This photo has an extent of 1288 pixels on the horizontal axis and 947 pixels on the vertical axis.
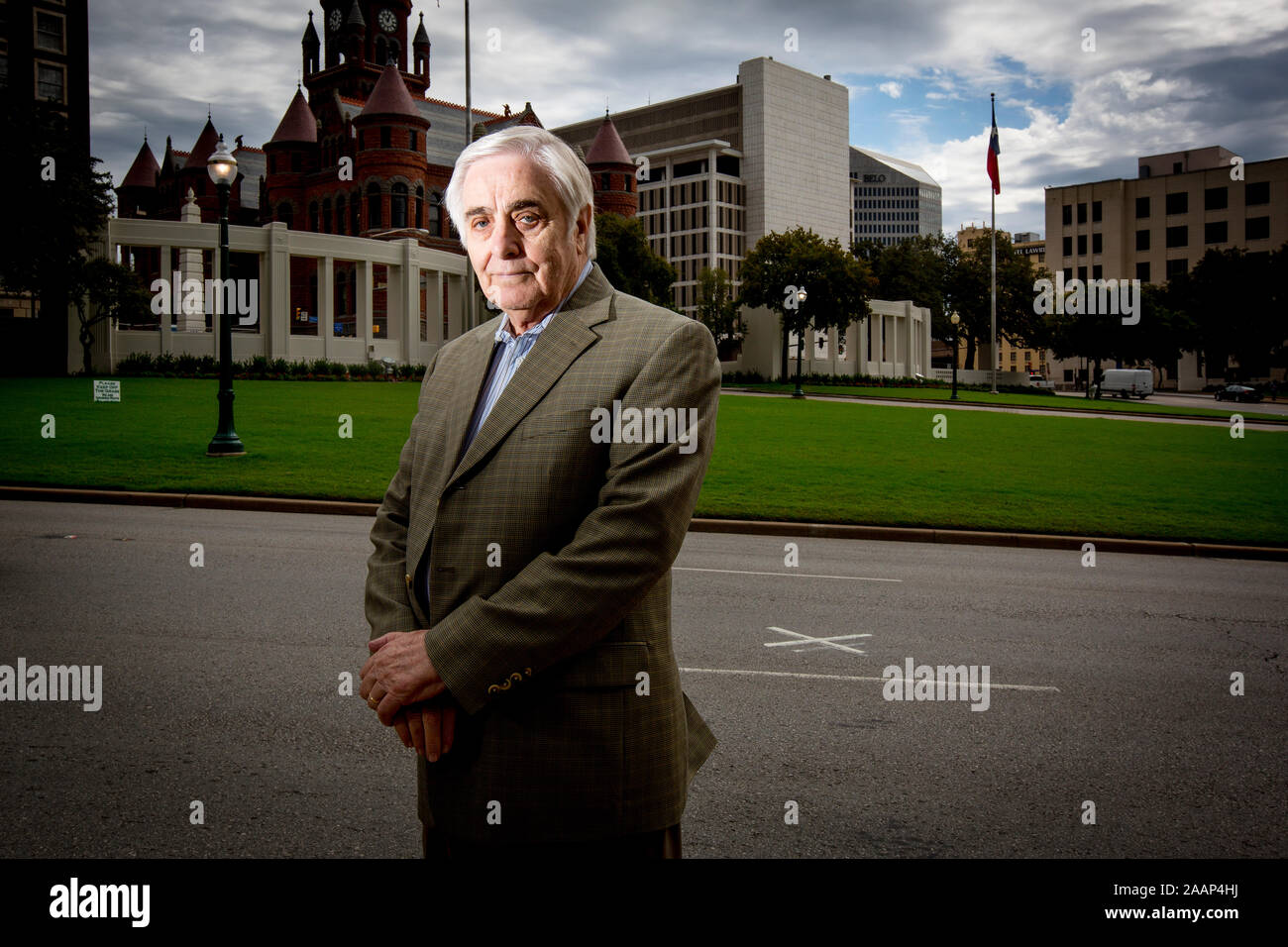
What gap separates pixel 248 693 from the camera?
19.3 ft

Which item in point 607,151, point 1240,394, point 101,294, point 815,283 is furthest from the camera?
point 607,151

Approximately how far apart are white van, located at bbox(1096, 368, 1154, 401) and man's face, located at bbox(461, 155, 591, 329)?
259ft

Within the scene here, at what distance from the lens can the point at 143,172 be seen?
→ 8956 cm

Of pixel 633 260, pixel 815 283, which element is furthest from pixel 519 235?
pixel 633 260

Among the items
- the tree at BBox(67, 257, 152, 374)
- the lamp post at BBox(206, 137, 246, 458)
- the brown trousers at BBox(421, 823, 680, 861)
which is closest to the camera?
the brown trousers at BBox(421, 823, 680, 861)

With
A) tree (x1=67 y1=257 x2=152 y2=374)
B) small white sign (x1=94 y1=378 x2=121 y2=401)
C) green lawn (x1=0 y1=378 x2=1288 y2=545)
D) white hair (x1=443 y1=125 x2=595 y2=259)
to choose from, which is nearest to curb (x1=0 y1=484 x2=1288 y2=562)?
green lawn (x1=0 y1=378 x2=1288 y2=545)

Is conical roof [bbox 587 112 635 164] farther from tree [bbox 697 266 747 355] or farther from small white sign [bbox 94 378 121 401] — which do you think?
small white sign [bbox 94 378 121 401]

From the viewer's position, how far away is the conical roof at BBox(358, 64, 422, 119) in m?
65.9

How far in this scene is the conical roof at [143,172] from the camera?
89375mm

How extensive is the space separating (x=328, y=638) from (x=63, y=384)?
1414 inches

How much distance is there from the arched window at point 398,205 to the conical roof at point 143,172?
3716 cm

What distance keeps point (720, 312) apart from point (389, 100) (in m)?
28.3

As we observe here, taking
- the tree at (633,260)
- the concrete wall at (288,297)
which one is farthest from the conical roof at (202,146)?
the tree at (633,260)

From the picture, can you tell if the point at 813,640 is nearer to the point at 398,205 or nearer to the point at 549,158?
the point at 549,158
